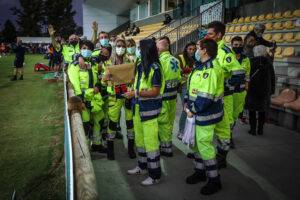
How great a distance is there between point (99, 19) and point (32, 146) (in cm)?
4253

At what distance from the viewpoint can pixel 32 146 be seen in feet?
23.3

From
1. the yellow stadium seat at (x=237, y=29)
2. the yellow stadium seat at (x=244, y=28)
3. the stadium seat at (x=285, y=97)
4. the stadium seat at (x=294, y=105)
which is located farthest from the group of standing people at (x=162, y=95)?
the yellow stadium seat at (x=237, y=29)

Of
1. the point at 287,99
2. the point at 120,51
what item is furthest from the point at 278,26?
the point at 120,51

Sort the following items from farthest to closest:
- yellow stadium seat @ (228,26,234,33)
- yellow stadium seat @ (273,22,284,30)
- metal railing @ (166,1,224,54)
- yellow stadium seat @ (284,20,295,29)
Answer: metal railing @ (166,1,224,54) < yellow stadium seat @ (228,26,234,33) < yellow stadium seat @ (273,22,284,30) < yellow stadium seat @ (284,20,295,29)

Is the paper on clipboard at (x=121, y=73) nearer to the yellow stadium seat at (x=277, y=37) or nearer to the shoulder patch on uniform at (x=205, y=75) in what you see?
the shoulder patch on uniform at (x=205, y=75)

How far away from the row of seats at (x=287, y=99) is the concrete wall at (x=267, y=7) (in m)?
6.35

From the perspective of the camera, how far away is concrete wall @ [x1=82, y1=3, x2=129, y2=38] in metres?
46.8

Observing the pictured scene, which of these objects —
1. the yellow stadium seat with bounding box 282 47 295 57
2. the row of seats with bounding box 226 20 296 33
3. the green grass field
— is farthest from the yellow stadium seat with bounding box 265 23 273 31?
the green grass field

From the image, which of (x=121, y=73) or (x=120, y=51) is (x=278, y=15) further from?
(x=121, y=73)

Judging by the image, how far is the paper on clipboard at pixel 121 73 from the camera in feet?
17.7

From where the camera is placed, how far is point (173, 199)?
4402 mm

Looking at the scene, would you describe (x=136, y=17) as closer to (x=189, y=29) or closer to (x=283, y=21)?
(x=189, y=29)

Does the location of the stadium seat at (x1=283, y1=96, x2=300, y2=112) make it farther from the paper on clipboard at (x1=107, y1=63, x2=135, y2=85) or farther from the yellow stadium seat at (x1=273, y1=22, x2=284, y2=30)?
the yellow stadium seat at (x1=273, y1=22, x2=284, y2=30)

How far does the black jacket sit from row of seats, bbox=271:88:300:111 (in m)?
0.70
